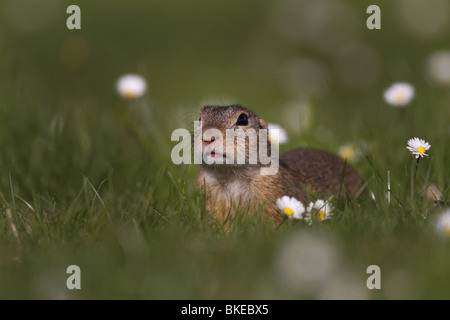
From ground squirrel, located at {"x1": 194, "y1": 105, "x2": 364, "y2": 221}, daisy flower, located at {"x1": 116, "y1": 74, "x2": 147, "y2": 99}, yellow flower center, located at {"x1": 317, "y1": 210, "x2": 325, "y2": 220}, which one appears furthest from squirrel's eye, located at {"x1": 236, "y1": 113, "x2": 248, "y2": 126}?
daisy flower, located at {"x1": 116, "y1": 74, "x2": 147, "y2": 99}

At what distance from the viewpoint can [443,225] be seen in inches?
139

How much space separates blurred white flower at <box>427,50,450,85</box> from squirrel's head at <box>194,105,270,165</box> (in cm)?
301

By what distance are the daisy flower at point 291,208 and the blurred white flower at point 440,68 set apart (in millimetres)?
3442

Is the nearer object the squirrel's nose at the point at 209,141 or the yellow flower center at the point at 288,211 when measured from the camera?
the yellow flower center at the point at 288,211

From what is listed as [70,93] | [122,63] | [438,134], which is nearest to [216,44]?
[122,63]

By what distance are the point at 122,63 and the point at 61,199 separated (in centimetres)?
622

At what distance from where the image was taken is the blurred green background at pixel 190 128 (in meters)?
3.24

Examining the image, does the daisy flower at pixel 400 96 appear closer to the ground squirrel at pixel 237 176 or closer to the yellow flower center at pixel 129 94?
the ground squirrel at pixel 237 176

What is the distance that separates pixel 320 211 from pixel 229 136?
0.69 metres

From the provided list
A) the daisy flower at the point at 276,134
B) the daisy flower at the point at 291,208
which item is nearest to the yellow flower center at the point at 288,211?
the daisy flower at the point at 291,208

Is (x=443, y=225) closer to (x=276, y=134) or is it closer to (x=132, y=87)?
(x=276, y=134)

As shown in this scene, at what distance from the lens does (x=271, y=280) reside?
314 centimetres
